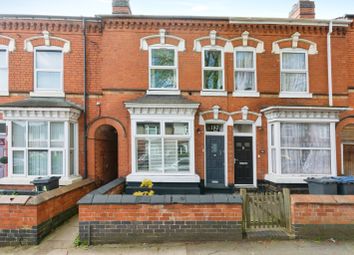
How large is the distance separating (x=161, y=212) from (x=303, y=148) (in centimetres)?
719

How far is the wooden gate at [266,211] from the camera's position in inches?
233

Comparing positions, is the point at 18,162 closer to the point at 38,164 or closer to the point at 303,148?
the point at 38,164

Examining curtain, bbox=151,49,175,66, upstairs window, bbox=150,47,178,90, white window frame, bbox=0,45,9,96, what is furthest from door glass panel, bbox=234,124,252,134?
white window frame, bbox=0,45,9,96

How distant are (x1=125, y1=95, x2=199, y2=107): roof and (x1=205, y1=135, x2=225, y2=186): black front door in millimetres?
1924

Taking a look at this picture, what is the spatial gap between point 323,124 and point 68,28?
36.8ft

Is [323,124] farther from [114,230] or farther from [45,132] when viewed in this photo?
[45,132]

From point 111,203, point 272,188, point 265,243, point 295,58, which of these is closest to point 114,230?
point 111,203

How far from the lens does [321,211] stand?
5.67 metres

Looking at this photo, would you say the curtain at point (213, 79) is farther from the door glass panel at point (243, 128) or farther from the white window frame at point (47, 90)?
the white window frame at point (47, 90)

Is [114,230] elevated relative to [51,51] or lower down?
lower down

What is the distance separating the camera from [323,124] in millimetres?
10359

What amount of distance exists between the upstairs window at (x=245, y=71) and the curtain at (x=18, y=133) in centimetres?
872

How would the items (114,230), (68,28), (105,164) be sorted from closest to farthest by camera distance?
(114,230), (68,28), (105,164)

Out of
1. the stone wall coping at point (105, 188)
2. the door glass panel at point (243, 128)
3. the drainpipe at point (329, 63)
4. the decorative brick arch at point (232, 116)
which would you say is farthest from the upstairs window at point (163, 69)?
the drainpipe at point (329, 63)
